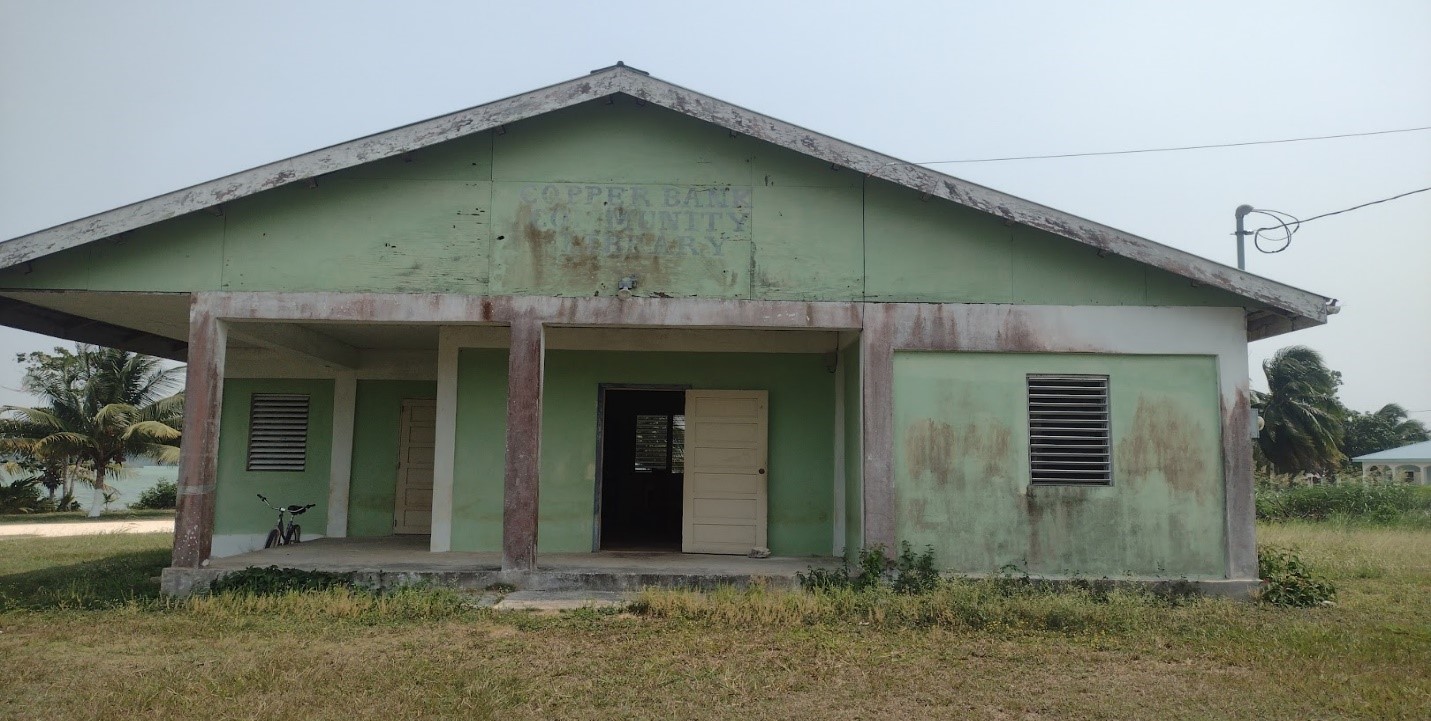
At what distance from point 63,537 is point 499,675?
15.6 metres

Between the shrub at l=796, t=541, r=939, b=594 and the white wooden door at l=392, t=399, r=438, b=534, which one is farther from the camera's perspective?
the white wooden door at l=392, t=399, r=438, b=534

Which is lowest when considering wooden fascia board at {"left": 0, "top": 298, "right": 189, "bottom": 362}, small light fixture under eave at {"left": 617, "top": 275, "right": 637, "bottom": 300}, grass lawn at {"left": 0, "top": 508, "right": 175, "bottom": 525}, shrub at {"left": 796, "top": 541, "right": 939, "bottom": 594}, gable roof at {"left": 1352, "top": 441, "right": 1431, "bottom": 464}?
grass lawn at {"left": 0, "top": 508, "right": 175, "bottom": 525}

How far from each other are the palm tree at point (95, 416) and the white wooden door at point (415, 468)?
15558 mm

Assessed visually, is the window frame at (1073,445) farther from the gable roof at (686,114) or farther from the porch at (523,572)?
the porch at (523,572)

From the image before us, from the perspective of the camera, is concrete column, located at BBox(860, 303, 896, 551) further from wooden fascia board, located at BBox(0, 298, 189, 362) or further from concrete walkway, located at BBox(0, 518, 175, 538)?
concrete walkway, located at BBox(0, 518, 175, 538)

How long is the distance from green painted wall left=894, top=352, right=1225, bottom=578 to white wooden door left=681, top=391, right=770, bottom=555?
2.76 m

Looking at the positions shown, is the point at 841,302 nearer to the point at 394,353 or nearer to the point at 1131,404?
the point at 1131,404

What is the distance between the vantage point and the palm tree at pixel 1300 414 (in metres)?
29.8

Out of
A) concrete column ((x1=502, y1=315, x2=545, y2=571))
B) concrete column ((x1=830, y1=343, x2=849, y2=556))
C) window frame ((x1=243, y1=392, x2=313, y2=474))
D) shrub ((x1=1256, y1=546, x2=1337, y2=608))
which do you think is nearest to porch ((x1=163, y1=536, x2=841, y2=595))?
concrete column ((x1=502, y1=315, x2=545, y2=571))

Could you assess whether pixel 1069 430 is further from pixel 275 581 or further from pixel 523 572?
pixel 275 581

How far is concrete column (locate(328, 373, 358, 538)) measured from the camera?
A: 13789 mm

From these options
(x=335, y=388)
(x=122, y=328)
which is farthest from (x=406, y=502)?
(x=122, y=328)

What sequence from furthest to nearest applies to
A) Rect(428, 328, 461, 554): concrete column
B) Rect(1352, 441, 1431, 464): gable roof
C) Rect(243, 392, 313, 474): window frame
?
Rect(1352, 441, 1431, 464): gable roof, Rect(243, 392, 313, 474): window frame, Rect(428, 328, 461, 554): concrete column

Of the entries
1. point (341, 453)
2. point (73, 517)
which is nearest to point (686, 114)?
point (341, 453)
